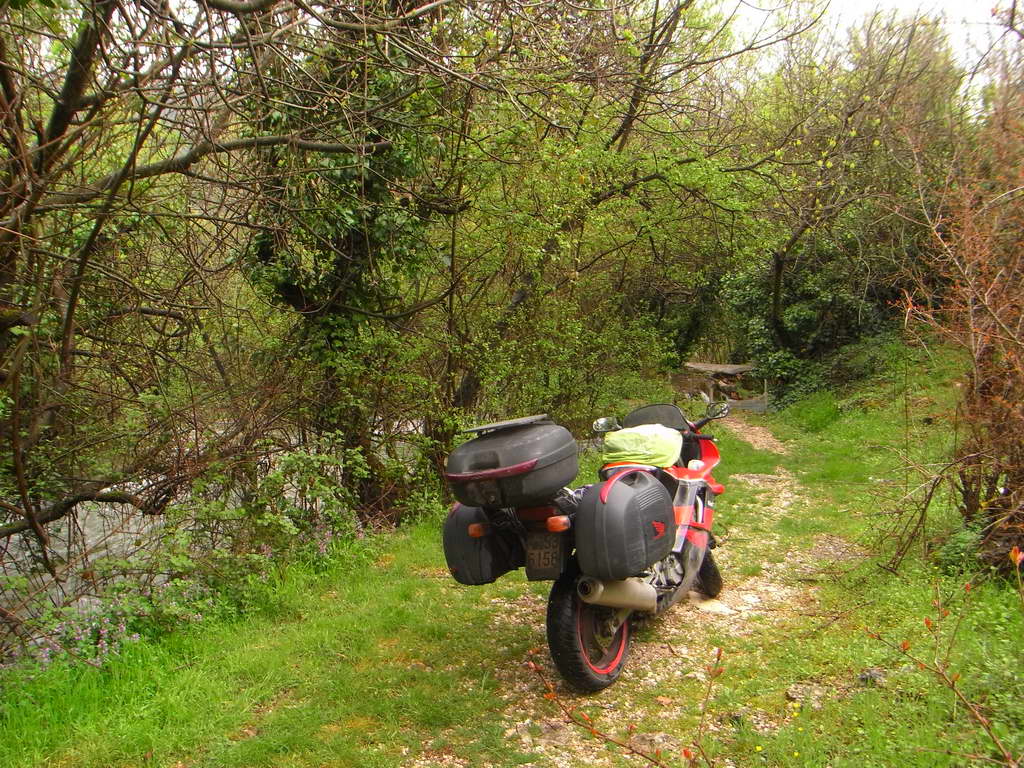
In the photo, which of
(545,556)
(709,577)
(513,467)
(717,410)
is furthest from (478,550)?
(717,410)

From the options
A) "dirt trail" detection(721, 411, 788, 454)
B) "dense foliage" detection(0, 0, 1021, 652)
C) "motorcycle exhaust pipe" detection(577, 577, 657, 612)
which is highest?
"dense foliage" detection(0, 0, 1021, 652)

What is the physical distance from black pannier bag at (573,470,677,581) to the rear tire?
1.55 m

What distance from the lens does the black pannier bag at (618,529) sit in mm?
3549

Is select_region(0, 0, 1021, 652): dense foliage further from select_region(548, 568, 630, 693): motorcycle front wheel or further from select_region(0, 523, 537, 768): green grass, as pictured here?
select_region(548, 568, 630, 693): motorcycle front wheel

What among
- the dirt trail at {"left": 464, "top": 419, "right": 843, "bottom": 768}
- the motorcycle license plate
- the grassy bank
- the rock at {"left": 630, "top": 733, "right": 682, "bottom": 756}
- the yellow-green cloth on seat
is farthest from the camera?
the yellow-green cloth on seat

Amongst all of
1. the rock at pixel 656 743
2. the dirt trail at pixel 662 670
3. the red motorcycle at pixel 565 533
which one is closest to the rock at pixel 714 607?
the dirt trail at pixel 662 670

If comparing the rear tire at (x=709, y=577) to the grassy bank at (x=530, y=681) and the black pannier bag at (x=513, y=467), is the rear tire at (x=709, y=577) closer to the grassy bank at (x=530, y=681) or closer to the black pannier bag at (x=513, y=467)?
the grassy bank at (x=530, y=681)

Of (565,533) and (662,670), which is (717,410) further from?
(565,533)

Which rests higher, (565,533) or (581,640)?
(565,533)

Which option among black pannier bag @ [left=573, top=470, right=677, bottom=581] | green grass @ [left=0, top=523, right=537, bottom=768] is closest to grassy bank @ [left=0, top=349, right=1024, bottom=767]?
green grass @ [left=0, top=523, right=537, bottom=768]

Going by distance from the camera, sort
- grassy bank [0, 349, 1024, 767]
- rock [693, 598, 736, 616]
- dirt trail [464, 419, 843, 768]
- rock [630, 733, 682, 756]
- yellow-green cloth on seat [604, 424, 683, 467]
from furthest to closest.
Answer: rock [693, 598, 736, 616] → yellow-green cloth on seat [604, 424, 683, 467] → dirt trail [464, 419, 843, 768] → rock [630, 733, 682, 756] → grassy bank [0, 349, 1024, 767]

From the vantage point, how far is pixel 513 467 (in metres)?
3.49

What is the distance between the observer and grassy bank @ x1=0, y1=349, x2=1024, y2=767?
326 cm

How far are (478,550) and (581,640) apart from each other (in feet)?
2.30
